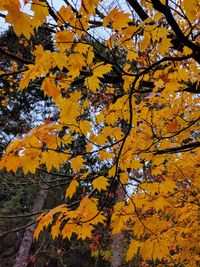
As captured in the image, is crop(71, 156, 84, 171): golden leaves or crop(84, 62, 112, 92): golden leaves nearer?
crop(84, 62, 112, 92): golden leaves

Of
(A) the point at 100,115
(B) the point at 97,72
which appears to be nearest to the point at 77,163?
(A) the point at 100,115

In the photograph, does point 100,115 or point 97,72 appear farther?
point 100,115

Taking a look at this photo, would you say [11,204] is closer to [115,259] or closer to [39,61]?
[115,259]

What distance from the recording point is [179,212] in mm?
3781

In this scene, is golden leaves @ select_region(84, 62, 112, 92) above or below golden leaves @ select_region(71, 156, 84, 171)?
above

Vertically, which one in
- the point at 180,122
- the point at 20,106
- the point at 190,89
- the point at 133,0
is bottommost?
the point at 180,122

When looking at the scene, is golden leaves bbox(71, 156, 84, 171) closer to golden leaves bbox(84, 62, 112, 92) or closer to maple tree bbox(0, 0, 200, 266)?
maple tree bbox(0, 0, 200, 266)

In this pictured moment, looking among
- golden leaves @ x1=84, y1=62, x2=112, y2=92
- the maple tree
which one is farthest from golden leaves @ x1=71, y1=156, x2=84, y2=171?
golden leaves @ x1=84, y1=62, x2=112, y2=92

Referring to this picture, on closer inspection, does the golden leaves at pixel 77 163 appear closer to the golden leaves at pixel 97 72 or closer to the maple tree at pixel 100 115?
the maple tree at pixel 100 115

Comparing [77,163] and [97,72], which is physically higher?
[97,72]

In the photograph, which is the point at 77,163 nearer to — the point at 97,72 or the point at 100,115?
the point at 100,115

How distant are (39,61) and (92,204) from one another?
1182mm

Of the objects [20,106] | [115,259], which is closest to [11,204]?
[20,106]

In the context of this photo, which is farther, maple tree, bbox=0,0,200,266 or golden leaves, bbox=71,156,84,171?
golden leaves, bbox=71,156,84,171
